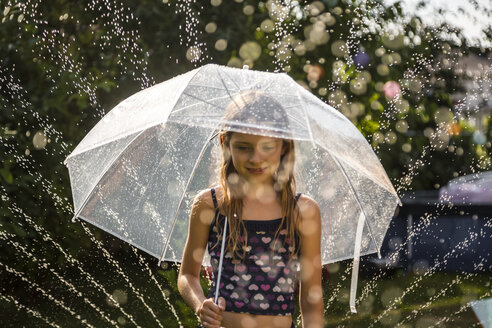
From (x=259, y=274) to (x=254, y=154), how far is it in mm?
376

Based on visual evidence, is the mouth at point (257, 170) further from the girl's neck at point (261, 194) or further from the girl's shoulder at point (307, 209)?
the girl's shoulder at point (307, 209)

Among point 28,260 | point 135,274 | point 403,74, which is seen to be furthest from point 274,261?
point 135,274

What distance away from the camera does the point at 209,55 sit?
21.2 feet

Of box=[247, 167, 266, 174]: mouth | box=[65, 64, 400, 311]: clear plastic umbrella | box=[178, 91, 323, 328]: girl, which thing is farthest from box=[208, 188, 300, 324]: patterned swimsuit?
box=[65, 64, 400, 311]: clear plastic umbrella

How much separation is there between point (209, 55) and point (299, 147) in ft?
13.2

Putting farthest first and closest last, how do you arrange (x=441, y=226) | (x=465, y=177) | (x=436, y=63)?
(x=465, y=177), (x=441, y=226), (x=436, y=63)

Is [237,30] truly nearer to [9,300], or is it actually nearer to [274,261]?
[9,300]

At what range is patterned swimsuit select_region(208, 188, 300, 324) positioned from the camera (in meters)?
2.01

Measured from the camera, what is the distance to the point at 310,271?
208cm

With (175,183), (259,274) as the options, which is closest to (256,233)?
(259,274)

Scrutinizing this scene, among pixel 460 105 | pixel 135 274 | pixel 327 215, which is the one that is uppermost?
pixel 327 215

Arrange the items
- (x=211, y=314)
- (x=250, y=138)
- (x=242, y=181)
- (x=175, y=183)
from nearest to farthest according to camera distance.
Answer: (x=211, y=314), (x=250, y=138), (x=242, y=181), (x=175, y=183)

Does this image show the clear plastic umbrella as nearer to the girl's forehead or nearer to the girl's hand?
the girl's forehead

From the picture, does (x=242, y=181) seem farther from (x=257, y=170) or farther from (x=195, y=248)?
(x=195, y=248)
